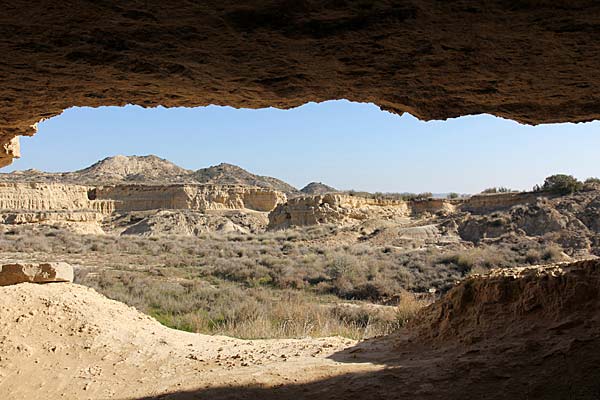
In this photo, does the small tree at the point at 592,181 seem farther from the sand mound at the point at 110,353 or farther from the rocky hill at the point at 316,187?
the rocky hill at the point at 316,187

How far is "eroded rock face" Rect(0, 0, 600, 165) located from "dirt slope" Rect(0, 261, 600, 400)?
78.9 inches

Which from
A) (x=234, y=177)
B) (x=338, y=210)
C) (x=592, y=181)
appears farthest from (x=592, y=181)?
(x=234, y=177)

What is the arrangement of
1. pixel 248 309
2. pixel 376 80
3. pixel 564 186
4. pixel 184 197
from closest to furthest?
pixel 376 80 → pixel 248 309 → pixel 564 186 → pixel 184 197

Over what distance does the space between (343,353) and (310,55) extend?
3885mm

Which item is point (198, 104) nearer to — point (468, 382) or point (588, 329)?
point (468, 382)

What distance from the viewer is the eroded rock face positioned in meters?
2.46

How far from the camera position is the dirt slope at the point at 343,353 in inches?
167

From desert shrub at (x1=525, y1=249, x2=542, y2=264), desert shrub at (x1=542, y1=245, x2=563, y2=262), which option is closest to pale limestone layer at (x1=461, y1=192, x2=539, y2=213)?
desert shrub at (x1=542, y1=245, x2=563, y2=262)

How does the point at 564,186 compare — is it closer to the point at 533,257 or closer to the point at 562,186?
the point at 562,186

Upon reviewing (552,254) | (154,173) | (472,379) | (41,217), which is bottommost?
(552,254)

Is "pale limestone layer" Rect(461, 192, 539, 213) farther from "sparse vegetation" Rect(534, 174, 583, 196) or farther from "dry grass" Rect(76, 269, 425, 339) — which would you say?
"dry grass" Rect(76, 269, 425, 339)

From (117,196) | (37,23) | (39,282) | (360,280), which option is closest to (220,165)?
(117,196)

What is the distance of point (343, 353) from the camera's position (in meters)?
5.82

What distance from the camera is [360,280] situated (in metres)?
14.4
